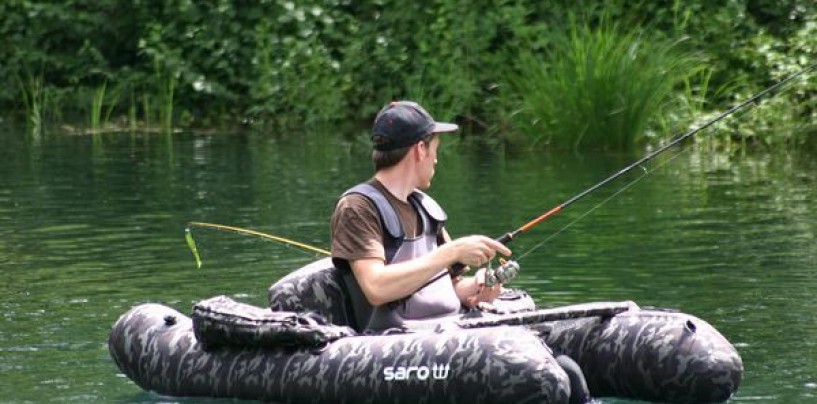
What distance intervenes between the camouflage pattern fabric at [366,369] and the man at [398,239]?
250 millimetres

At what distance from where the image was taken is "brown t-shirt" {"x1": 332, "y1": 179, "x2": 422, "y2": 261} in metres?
7.40

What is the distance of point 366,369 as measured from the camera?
23.6 feet

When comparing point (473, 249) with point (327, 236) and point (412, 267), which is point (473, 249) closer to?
point (412, 267)

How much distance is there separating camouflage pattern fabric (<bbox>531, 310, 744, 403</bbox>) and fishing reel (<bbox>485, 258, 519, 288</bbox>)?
1.16 feet

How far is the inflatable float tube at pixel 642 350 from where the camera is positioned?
7227 mm

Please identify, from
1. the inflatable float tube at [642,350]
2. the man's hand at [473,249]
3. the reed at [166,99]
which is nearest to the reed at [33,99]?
the reed at [166,99]

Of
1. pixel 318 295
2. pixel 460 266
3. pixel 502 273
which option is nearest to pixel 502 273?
pixel 502 273

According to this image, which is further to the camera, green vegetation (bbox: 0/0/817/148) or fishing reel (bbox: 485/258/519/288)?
green vegetation (bbox: 0/0/817/148)

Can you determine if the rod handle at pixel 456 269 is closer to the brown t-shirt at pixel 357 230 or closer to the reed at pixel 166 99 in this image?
the brown t-shirt at pixel 357 230

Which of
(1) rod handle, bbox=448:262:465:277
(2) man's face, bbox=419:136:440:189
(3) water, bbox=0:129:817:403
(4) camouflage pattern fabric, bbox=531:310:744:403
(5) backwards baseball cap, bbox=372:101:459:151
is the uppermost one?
(5) backwards baseball cap, bbox=372:101:459:151

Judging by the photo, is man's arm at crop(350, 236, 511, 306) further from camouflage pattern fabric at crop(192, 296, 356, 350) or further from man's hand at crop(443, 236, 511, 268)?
camouflage pattern fabric at crop(192, 296, 356, 350)

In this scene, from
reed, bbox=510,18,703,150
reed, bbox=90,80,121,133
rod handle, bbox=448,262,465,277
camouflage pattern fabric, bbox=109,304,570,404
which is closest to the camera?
camouflage pattern fabric, bbox=109,304,570,404

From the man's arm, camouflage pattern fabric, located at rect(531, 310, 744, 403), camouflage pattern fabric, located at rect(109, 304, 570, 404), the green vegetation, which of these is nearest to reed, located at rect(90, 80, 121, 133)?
the green vegetation

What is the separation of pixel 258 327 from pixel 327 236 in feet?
17.4
